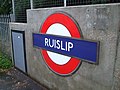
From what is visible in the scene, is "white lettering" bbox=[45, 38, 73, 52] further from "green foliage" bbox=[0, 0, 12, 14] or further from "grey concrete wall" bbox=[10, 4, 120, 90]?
"green foliage" bbox=[0, 0, 12, 14]

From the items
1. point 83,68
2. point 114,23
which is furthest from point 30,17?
point 114,23

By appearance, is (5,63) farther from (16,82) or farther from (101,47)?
(101,47)

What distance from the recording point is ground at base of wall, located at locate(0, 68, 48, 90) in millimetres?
4629

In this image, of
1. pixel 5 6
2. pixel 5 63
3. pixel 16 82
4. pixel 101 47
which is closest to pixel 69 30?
pixel 101 47

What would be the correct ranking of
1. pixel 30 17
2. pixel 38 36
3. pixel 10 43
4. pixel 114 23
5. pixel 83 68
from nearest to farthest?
pixel 114 23, pixel 83 68, pixel 38 36, pixel 30 17, pixel 10 43

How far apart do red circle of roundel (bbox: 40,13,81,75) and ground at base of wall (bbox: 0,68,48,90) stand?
81 centimetres

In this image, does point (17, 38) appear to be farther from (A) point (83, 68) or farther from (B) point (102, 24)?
(B) point (102, 24)

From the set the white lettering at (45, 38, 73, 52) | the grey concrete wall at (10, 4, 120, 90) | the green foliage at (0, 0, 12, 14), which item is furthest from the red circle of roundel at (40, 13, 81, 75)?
the green foliage at (0, 0, 12, 14)

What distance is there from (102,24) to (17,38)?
3.24 meters

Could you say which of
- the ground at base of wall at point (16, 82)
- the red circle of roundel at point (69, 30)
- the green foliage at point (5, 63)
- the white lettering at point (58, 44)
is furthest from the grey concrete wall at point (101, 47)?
the green foliage at point (5, 63)

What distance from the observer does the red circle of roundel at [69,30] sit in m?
3.40

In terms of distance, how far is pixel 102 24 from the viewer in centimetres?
287

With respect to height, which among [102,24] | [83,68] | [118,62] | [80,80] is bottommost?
[80,80]

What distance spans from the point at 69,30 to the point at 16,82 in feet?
7.91
